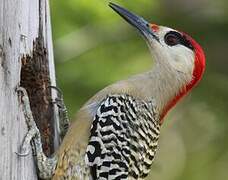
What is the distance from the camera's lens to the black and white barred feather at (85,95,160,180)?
4.77 metres

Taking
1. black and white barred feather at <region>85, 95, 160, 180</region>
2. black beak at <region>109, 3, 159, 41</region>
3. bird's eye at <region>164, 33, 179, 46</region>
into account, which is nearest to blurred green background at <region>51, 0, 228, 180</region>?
black beak at <region>109, 3, 159, 41</region>

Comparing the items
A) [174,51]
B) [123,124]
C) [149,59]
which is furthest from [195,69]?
[149,59]

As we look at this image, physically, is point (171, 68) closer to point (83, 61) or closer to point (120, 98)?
point (120, 98)

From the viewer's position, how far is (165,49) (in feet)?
19.0

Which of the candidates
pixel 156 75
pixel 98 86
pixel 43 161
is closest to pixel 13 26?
pixel 43 161

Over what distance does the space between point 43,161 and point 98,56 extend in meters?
2.33

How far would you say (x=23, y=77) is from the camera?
15.4 ft

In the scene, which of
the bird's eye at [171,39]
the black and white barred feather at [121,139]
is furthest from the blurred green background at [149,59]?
the black and white barred feather at [121,139]

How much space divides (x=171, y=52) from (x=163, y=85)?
35 cm

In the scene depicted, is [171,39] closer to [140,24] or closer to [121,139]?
[140,24]

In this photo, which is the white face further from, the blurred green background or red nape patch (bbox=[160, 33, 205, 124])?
the blurred green background

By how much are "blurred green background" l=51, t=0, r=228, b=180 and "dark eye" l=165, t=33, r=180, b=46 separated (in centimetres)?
93

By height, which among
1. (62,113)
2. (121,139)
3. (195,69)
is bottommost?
(121,139)

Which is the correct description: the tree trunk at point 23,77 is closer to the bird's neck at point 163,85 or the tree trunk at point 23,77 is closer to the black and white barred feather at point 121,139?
the black and white barred feather at point 121,139
